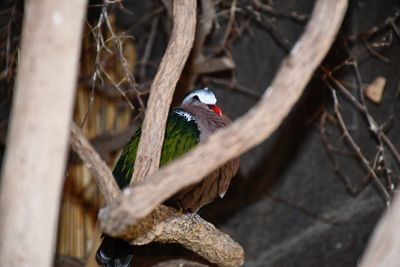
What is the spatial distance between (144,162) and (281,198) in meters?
1.64

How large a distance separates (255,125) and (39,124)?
0.45m

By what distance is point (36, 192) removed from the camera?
1437 mm

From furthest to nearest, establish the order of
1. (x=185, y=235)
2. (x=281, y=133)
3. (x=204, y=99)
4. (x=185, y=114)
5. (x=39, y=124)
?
(x=281, y=133) → (x=204, y=99) → (x=185, y=114) → (x=185, y=235) → (x=39, y=124)

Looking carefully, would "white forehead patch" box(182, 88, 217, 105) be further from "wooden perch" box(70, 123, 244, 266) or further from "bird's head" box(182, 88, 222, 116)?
"wooden perch" box(70, 123, 244, 266)

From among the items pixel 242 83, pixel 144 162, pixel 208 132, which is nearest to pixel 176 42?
pixel 144 162

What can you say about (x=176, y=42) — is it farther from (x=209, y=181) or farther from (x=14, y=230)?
(x=14, y=230)

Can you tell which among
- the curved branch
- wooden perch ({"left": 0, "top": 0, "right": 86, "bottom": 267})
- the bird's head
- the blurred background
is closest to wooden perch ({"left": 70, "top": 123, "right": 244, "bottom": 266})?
the curved branch

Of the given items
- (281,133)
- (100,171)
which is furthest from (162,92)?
(281,133)

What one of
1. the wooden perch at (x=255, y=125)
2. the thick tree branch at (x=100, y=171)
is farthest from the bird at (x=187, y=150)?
the wooden perch at (x=255, y=125)

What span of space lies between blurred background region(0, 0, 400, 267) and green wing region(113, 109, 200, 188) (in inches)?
29.3

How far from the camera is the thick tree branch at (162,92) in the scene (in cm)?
207

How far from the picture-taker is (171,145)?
258 centimetres

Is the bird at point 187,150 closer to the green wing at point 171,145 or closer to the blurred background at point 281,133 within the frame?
the green wing at point 171,145

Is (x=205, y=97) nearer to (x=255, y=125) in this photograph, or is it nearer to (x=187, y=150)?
(x=187, y=150)
